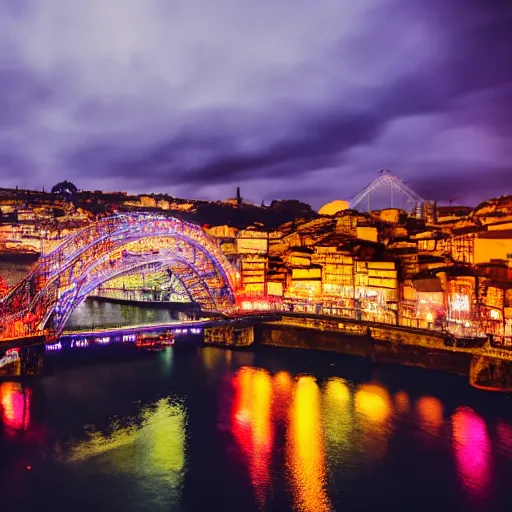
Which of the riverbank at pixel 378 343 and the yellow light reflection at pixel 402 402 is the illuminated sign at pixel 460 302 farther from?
the yellow light reflection at pixel 402 402

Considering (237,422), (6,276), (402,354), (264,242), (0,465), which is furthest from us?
(264,242)

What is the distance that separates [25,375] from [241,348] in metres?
19.0

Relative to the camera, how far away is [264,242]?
76.8 m

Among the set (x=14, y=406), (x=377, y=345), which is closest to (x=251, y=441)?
(x=14, y=406)

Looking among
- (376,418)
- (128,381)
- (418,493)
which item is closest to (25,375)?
(128,381)

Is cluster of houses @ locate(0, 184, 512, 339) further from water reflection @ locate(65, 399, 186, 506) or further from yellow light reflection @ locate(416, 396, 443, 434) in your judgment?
water reflection @ locate(65, 399, 186, 506)

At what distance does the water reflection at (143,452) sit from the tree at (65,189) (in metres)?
80.1

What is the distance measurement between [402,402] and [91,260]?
24.5 m

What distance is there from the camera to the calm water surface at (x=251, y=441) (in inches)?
839

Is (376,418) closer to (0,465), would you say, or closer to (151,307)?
(0,465)

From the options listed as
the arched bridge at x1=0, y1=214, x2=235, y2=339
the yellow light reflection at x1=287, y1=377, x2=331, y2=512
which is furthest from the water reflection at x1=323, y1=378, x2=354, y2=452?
the arched bridge at x1=0, y1=214, x2=235, y2=339

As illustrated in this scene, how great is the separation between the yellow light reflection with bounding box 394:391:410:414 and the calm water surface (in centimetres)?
12

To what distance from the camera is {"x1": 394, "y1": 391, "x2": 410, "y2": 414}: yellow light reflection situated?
30703 millimetres

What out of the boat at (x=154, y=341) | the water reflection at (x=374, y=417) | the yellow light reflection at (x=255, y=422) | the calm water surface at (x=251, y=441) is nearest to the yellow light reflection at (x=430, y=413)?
the calm water surface at (x=251, y=441)
